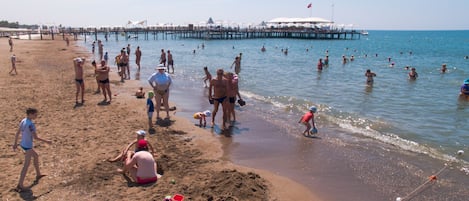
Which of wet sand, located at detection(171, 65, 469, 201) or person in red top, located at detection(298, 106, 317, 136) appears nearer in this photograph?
wet sand, located at detection(171, 65, 469, 201)

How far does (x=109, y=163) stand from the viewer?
6.55 m

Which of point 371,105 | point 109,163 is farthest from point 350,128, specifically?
point 109,163

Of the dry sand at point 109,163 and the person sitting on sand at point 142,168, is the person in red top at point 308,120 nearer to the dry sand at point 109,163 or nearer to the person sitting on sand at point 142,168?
the dry sand at point 109,163

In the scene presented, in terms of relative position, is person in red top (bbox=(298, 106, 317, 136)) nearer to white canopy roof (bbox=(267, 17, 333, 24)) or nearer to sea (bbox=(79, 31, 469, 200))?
sea (bbox=(79, 31, 469, 200))

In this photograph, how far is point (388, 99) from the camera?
14.7m

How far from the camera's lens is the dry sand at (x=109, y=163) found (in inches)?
217

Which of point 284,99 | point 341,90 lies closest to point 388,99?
point 341,90

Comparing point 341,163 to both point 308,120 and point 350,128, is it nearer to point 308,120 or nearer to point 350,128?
point 308,120

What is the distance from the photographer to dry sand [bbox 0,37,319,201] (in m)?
5.51

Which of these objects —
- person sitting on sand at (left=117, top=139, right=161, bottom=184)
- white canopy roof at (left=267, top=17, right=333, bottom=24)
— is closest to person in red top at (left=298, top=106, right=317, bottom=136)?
person sitting on sand at (left=117, top=139, right=161, bottom=184)

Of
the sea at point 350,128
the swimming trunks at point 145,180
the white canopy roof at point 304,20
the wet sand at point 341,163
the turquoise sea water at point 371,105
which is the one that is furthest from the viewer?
the white canopy roof at point 304,20

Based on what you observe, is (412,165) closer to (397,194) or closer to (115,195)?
(397,194)

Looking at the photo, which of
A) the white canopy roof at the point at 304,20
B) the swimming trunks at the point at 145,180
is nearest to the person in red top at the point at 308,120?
the swimming trunks at the point at 145,180

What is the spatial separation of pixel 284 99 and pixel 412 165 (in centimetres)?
726
